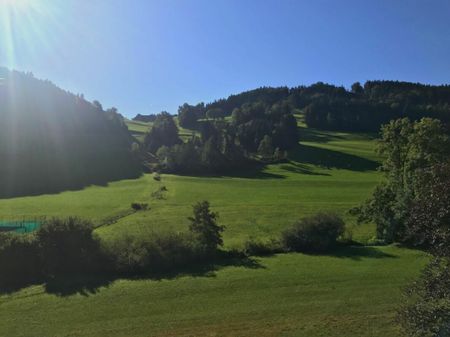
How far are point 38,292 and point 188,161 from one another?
10586 centimetres

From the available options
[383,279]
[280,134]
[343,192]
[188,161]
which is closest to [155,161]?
[188,161]

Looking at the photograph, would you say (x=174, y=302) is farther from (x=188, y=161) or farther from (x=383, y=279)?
(x=188, y=161)

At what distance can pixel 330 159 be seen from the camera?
154 m

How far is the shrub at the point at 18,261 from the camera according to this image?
116 feet

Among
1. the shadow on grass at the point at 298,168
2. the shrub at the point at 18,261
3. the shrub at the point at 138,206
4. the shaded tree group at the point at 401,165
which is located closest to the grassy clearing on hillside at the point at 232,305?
the shrub at the point at 18,261

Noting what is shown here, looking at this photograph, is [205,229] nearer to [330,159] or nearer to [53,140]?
[330,159]

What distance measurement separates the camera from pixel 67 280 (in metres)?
35.1

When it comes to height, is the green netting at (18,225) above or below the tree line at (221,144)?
below

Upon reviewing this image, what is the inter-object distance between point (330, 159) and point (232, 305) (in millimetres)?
129723

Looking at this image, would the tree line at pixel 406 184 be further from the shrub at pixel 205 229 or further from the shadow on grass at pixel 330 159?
the shadow on grass at pixel 330 159

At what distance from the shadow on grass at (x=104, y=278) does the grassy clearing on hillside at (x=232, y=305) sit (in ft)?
1.42

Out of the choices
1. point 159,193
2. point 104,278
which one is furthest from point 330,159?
point 104,278

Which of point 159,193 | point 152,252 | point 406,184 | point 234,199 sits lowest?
point 234,199

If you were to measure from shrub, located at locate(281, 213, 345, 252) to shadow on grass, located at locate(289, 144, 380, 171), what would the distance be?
9821 cm
